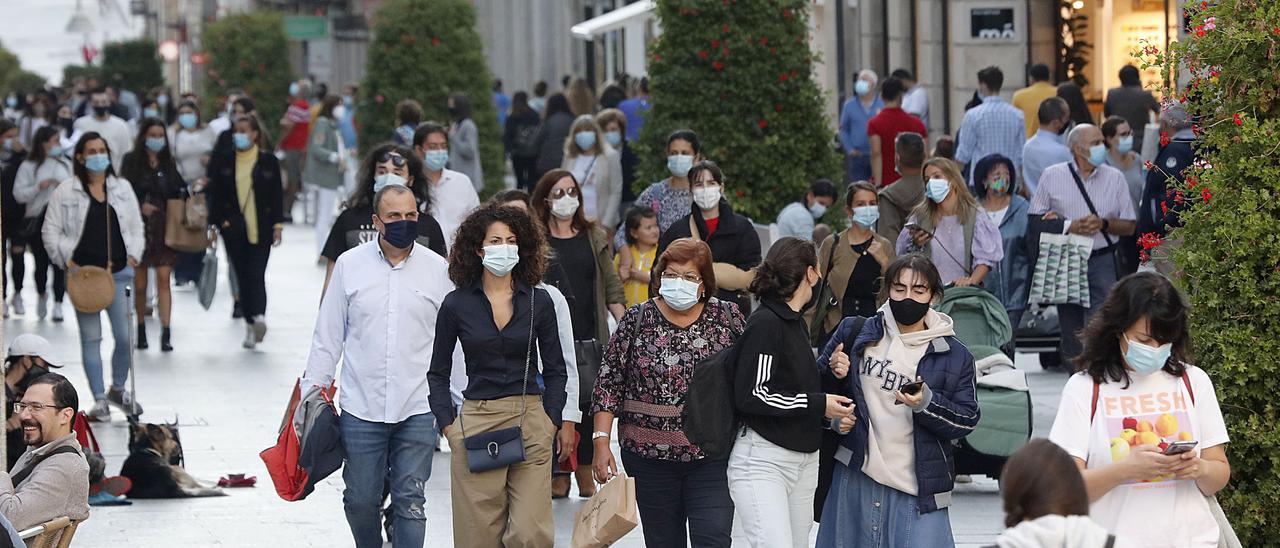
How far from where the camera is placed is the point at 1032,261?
36.8 feet

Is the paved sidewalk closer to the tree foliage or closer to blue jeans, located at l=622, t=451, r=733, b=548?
blue jeans, located at l=622, t=451, r=733, b=548

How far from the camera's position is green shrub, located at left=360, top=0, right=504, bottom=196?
25.0 m

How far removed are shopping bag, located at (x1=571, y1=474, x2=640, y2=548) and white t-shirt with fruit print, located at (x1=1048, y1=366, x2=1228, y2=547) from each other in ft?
5.74

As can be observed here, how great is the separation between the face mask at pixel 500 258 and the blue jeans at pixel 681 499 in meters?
0.80

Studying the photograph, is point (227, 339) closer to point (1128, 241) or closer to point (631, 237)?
point (631, 237)

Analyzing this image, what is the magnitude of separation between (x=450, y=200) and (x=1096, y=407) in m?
6.88

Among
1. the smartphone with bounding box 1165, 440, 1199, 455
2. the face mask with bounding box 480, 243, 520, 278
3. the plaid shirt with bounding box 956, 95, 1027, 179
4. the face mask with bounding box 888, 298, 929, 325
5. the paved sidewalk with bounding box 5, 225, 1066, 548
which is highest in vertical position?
the plaid shirt with bounding box 956, 95, 1027, 179

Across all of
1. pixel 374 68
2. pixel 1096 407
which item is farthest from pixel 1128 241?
pixel 374 68

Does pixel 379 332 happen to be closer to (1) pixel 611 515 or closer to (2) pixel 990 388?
(1) pixel 611 515

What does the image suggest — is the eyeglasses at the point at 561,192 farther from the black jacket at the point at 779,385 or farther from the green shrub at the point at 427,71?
the green shrub at the point at 427,71

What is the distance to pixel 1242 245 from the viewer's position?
6.72m

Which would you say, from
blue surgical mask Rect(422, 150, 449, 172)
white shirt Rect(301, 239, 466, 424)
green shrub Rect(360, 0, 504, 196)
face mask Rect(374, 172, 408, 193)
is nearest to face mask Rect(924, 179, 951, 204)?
face mask Rect(374, 172, 408, 193)

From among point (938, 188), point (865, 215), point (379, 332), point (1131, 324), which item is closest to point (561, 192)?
point (865, 215)

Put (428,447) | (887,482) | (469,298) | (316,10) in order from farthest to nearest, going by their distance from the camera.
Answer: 1. (316,10)
2. (428,447)
3. (469,298)
4. (887,482)
